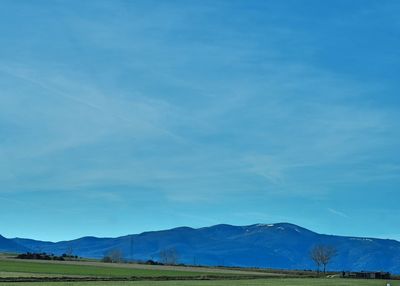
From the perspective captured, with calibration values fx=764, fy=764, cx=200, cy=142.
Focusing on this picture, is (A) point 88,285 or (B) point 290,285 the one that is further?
(B) point 290,285

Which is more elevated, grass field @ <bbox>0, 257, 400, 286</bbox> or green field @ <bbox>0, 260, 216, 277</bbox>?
green field @ <bbox>0, 260, 216, 277</bbox>

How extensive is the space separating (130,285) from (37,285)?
1225cm

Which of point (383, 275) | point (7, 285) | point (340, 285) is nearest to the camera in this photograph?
point (7, 285)

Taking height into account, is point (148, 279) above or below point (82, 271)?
below

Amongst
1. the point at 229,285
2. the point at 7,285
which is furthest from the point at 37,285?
the point at 229,285

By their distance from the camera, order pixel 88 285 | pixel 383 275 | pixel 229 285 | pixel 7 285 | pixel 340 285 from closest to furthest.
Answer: pixel 7 285
pixel 88 285
pixel 229 285
pixel 340 285
pixel 383 275

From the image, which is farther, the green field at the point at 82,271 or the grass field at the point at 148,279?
the green field at the point at 82,271

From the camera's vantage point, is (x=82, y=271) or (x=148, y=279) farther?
(x=82, y=271)

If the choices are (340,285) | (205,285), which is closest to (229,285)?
(205,285)

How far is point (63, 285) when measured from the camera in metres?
88.8

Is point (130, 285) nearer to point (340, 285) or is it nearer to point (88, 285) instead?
point (88, 285)

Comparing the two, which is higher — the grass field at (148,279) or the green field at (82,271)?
the green field at (82,271)

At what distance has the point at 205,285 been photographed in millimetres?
96688

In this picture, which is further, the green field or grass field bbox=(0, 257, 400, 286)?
the green field
